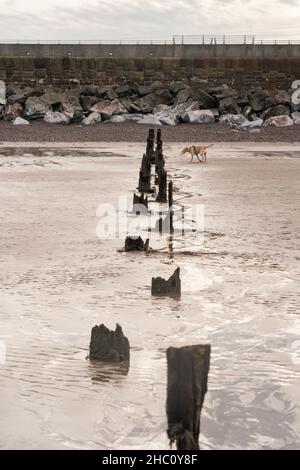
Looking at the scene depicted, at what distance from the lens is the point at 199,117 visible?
33.8 m

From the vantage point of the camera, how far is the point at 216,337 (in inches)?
274

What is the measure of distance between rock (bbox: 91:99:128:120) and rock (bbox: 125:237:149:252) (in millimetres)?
24019

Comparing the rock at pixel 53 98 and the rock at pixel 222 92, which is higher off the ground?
the rock at pixel 222 92

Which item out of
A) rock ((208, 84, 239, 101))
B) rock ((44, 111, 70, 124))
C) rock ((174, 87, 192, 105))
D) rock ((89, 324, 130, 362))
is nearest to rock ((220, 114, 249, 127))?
rock ((208, 84, 239, 101))

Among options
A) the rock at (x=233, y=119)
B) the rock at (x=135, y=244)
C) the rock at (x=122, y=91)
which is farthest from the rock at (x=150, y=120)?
the rock at (x=135, y=244)

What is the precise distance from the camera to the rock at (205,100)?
1387 inches

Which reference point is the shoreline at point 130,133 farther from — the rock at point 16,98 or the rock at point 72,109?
the rock at point 16,98

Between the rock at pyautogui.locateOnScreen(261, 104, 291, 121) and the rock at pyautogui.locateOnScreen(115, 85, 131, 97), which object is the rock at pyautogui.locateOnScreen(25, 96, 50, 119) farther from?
the rock at pyautogui.locateOnScreen(261, 104, 291, 121)

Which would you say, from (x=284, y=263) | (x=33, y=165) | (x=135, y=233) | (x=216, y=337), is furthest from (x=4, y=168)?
(x=216, y=337)

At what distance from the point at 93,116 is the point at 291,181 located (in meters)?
16.1

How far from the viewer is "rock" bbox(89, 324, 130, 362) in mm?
6340

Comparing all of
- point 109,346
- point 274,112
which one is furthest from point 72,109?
point 109,346

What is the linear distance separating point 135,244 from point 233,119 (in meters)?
23.6

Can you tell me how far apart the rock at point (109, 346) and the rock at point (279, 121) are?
Answer: 27.3 m
